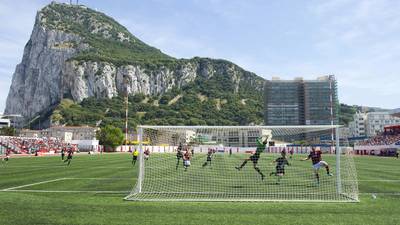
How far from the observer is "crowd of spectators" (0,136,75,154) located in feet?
242

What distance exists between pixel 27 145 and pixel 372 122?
148 metres

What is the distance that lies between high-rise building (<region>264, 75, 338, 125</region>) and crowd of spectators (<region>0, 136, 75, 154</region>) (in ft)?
369

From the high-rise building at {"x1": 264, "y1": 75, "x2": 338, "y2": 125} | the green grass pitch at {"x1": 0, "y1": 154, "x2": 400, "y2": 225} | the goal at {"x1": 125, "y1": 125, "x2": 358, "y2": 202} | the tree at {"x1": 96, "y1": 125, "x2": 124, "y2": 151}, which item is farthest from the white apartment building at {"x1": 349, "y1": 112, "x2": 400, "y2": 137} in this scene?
the green grass pitch at {"x1": 0, "y1": 154, "x2": 400, "y2": 225}

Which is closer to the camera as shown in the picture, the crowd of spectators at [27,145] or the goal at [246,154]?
the goal at [246,154]

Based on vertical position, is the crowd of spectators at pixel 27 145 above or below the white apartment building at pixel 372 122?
below

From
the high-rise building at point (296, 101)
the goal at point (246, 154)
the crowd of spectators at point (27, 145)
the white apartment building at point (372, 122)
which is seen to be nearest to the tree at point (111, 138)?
the crowd of spectators at point (27, 145)

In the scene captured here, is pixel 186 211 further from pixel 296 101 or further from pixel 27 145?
pixel 296 101

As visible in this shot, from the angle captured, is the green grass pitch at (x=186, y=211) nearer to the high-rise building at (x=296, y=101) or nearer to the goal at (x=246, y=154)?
the goal at (x=246, y=154)

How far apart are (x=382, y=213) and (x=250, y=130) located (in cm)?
818

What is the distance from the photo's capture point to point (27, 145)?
81.7 meters

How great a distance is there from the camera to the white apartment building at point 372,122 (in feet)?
559

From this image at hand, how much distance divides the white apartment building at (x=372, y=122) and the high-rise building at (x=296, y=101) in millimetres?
23901

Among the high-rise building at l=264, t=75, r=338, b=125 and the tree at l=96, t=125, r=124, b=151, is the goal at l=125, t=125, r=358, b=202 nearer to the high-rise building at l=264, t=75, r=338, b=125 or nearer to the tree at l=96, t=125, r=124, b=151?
the tree at l=96, t=125, r=124, b=151

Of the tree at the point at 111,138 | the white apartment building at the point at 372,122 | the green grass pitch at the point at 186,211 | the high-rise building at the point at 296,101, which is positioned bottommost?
the green grass pitch at the point at 186,211
